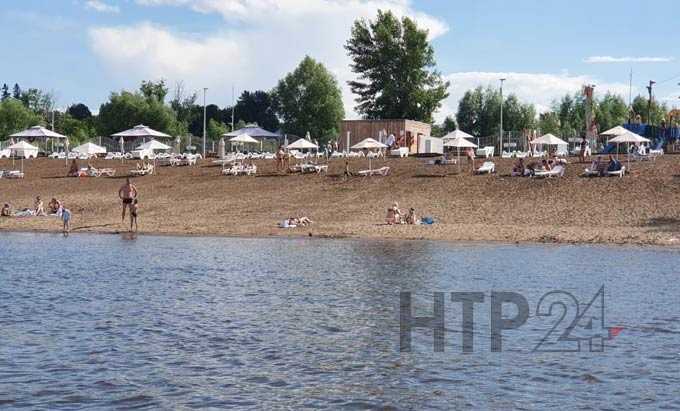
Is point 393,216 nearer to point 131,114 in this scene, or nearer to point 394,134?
point 394,134

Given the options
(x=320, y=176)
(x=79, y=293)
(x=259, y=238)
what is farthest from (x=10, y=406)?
(x=320, y=176)

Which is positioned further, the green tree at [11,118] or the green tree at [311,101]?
the green tree at [11,118]

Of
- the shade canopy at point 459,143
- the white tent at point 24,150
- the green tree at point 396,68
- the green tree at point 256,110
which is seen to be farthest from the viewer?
the green tree at point 256,110

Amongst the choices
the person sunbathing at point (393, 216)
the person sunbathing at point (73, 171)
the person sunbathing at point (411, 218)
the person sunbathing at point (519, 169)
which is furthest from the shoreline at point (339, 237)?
the person sunbathing at point (73, 171)

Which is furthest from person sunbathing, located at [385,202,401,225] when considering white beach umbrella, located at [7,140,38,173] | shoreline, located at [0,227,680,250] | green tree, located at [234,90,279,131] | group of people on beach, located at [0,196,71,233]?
green tree, located at [234,90,279,131]

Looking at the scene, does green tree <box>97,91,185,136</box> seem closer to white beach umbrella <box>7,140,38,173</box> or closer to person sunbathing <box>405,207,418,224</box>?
white beach umbrella <box>7,140,38,173</box>

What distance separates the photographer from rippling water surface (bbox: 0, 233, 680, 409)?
448 inches

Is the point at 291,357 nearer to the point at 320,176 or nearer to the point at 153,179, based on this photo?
the point at 320,176

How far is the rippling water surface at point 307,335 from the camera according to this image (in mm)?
11391

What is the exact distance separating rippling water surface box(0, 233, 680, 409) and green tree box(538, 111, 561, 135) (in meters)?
70.6

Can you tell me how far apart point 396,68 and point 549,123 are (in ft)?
92.0

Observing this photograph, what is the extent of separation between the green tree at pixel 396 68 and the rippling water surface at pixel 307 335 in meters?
50.4

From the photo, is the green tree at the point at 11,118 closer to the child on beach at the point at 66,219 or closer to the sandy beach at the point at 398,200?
the sandy beach at the point at 398,200

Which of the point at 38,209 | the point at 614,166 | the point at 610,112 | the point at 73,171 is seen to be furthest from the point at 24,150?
the point at 610,112
